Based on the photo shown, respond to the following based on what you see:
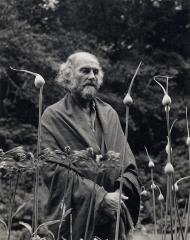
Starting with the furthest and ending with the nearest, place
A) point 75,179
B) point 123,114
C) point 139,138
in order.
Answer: point 139,138 → point 123,114 → point 75,179

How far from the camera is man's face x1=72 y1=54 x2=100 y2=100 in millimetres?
2543

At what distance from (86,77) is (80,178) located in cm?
45

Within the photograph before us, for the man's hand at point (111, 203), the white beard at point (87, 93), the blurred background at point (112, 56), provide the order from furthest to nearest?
the blurred background at point (112, 56), the white beard at point (87, 93), the man's hand at point (111, 203)

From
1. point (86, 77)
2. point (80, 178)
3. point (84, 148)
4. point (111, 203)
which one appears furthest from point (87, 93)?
point (111, 203)

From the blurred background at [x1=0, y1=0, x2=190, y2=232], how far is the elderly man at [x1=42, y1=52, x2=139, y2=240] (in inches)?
251

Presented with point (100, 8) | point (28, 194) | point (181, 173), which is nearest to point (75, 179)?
point (28, 194)

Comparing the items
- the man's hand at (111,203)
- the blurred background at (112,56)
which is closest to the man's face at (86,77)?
the man's hand at (111,203)

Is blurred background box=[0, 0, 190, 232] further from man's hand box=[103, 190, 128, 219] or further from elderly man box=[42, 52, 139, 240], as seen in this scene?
man's hand box=[103, 190, 128, 219]

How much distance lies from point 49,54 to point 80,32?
115 cm

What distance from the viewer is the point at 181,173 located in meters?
9.32

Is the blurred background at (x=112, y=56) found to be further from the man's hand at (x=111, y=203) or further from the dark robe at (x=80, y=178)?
the man's hand at (x=111, y=203)

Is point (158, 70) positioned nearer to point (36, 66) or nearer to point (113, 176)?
point (36, 66)

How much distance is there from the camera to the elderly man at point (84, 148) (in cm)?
231

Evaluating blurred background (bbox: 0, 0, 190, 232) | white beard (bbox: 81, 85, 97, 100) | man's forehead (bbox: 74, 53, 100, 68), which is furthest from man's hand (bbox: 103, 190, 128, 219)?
blurred background (bbox: 0, 0, 190, 232)
